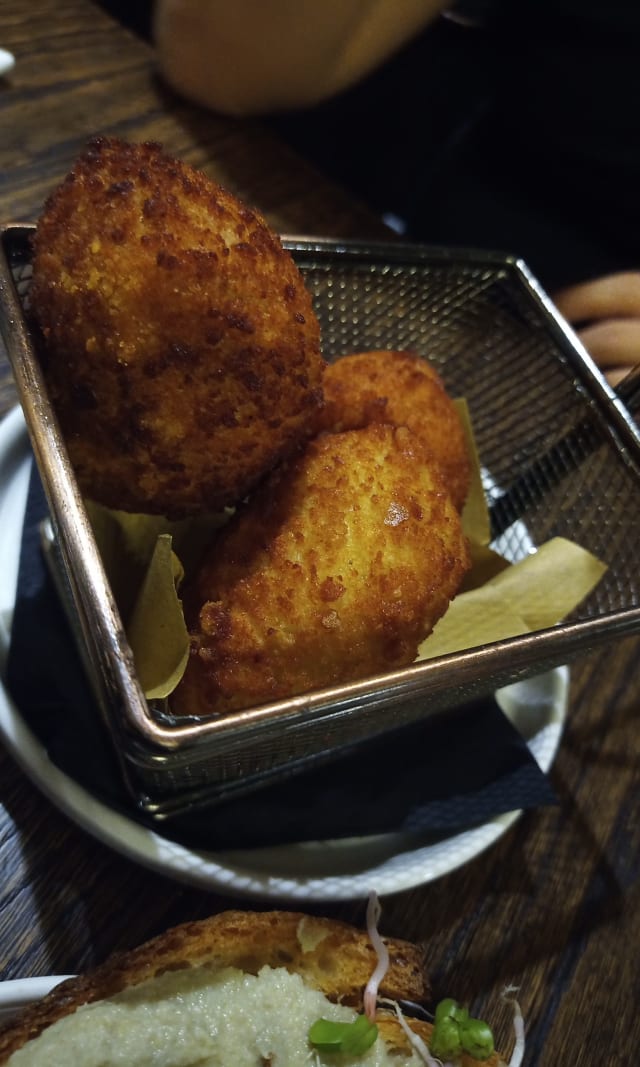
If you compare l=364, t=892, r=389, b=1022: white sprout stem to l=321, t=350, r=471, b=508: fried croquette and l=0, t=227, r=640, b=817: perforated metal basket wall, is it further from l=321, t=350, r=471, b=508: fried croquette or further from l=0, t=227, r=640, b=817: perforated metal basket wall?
l=321, t=350, r=471, b=508: fried croquette

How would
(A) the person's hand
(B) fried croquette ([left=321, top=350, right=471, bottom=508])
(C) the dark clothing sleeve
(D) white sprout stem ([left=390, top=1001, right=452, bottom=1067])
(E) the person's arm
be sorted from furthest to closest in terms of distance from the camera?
(C) the dark clothing sleeve
(E) the person's arm
(A) the person's hand
(B) fried croquette ([left=321, top=350, right=471, bottom=508])
(D) white sprout stem ([left=390, top=1001, right=452, bottom=1067])

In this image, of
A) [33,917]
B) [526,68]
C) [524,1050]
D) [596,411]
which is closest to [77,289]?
[33,917]

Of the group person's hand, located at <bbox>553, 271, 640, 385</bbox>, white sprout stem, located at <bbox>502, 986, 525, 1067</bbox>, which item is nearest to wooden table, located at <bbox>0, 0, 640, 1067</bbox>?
white sprout stem, located at <bbox>502, 986, 525, 1067</bbox>

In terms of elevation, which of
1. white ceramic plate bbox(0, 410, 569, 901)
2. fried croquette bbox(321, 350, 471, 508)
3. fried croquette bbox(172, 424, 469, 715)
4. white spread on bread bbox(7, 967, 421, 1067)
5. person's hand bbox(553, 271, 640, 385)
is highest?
person's hand bbox(553, 271, 640, 385)

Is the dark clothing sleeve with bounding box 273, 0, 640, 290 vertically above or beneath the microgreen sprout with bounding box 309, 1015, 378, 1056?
above

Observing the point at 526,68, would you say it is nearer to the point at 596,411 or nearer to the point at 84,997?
the point at 596,411

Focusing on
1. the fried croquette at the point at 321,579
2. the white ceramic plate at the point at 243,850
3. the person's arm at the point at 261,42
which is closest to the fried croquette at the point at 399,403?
the fried croquette at the point at 321,579

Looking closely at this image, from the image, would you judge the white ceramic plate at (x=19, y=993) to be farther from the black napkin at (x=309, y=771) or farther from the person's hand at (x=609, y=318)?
the person's hand at (x=609, y=318)
